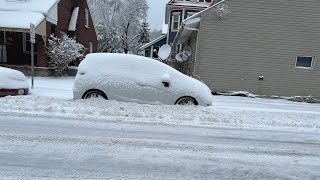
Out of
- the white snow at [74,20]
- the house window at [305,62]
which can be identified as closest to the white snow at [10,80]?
the house window at [305,62]

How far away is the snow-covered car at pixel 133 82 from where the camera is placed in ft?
29.3

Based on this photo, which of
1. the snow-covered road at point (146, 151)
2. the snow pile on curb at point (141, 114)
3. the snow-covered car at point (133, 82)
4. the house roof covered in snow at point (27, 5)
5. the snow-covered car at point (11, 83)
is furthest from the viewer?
the house roof covered in snow at point (27, 5)

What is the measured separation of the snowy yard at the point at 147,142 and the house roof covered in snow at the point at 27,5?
12145mm

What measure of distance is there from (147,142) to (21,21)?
1529 cm

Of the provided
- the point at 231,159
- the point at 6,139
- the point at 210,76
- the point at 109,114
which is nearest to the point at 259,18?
the point at 210,76

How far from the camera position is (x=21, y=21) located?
57.8 ft

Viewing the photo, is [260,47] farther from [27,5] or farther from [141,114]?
[27,5]

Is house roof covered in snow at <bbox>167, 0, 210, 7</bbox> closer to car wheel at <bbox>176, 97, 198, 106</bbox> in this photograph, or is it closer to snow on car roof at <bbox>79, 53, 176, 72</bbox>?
snow on car roof at <bbox>79, 53, 176, 72</bbox>

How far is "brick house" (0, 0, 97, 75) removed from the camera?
17812 millimetres

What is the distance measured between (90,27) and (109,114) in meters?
23.5

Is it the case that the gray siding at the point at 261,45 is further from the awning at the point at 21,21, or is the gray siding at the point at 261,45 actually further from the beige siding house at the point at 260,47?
the awning at the point at 21,21

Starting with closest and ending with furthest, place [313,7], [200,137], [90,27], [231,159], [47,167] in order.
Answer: [47,167] < [231,159] < [200,137] < [313,7] < [90,27]

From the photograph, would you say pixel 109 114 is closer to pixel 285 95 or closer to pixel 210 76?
pixel 210 76

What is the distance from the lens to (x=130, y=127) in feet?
21.6
